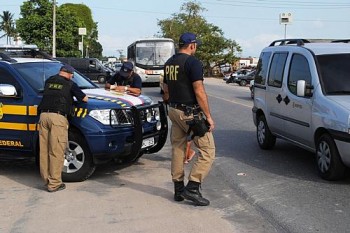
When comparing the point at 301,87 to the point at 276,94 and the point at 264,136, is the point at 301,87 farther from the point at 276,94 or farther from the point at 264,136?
the point at 264,136

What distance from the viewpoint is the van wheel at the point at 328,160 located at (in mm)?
6586

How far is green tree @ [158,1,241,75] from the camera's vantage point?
62.7 metres

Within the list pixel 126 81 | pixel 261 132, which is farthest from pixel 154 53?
pixel 126 81

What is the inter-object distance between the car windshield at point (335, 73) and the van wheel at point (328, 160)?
708 mm

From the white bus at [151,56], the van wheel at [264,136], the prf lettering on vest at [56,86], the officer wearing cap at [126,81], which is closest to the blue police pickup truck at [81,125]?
the prf lettering on vest at [56,86]

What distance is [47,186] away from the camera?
6.53 metres

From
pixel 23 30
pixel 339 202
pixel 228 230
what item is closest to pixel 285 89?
pixel 339 202

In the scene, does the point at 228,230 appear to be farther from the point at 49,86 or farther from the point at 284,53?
the point at 284,53

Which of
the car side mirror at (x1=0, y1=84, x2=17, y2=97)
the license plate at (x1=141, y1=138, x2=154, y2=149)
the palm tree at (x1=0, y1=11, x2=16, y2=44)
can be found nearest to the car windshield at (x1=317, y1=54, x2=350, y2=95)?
the license plate at (x1=141, y1=138, x2=154, y2=149)

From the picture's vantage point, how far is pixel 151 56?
94.1 feet

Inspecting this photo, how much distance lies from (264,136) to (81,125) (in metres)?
3.87

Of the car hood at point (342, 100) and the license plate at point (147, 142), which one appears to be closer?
the car hood at point (342, 100)

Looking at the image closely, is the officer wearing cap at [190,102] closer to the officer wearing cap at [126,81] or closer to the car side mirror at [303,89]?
the car side mirror at [303,89]

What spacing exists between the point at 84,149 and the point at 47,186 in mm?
686
